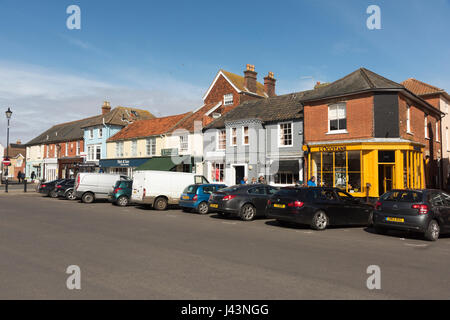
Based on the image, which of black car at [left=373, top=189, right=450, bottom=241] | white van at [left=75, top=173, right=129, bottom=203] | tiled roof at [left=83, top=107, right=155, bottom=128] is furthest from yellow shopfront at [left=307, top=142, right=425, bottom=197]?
tiled roof at [left=83, top=107, right=155, bottom=128]

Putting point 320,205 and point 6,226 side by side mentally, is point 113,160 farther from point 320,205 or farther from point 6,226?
point 320,205

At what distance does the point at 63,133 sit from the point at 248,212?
4589 cm

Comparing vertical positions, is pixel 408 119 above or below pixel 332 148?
above

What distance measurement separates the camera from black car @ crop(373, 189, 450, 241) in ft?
34.9

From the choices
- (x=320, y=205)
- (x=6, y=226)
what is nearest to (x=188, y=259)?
(x=320, y=205)

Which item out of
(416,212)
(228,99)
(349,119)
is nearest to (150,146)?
(228,99)

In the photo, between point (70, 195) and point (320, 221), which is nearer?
point (320, 221)

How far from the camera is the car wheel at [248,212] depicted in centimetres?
1493

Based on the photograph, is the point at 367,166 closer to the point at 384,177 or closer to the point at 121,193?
the point at 384,177

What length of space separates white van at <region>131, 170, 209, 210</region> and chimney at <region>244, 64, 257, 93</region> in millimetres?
15945

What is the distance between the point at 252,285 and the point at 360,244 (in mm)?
5332

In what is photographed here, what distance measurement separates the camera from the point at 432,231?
421 inches

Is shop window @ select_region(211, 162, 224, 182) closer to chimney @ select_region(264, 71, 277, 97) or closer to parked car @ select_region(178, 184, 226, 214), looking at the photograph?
parked car @ select_region(178, 184, 226, 214)
